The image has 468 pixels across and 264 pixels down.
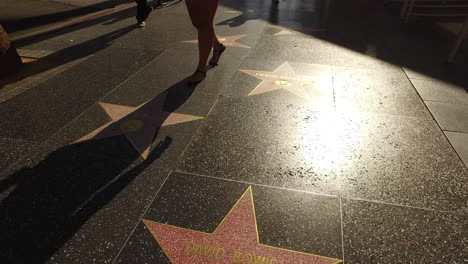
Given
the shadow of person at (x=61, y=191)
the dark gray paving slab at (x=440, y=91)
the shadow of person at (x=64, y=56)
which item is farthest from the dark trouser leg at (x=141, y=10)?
the dark gray paving slab at (x=440, y=91)

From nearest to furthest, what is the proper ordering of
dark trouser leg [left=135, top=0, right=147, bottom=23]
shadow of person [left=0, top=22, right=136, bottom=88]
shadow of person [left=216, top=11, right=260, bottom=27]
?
1. shadow of person [left=0, top=22, right=136, bottom=88]
2. dark trouser leg [left=135, top=0, right=147, bottom=23]
3. shadow of person [left=216, top=11, right=260, bottom=27]

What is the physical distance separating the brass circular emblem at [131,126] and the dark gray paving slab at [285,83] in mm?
1232

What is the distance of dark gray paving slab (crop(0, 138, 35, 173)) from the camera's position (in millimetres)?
2635

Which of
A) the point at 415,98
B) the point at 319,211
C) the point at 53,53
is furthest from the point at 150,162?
the point at 53,53

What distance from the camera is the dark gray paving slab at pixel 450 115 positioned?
3.12m

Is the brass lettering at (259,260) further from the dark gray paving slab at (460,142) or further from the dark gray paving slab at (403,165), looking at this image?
the dark gray paving slab at (460,142)

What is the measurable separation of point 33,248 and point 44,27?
6.62m

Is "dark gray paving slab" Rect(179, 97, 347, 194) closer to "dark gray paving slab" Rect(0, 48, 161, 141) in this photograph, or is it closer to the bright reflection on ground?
the bright reflection on ground

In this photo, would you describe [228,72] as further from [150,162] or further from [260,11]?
[260,11]

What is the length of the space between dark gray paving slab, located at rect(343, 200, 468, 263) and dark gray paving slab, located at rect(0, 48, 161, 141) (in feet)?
10.5

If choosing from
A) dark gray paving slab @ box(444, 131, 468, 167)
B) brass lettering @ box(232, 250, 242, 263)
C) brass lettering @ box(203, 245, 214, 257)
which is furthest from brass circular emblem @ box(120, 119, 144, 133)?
dark gray paving slab @ box(444, 131, 468, 167)

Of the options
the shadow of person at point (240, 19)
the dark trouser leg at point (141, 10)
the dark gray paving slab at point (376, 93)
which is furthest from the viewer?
the shadow of person at point (240, 19)

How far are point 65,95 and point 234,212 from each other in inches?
121

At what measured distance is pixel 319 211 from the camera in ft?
A: 7.04
